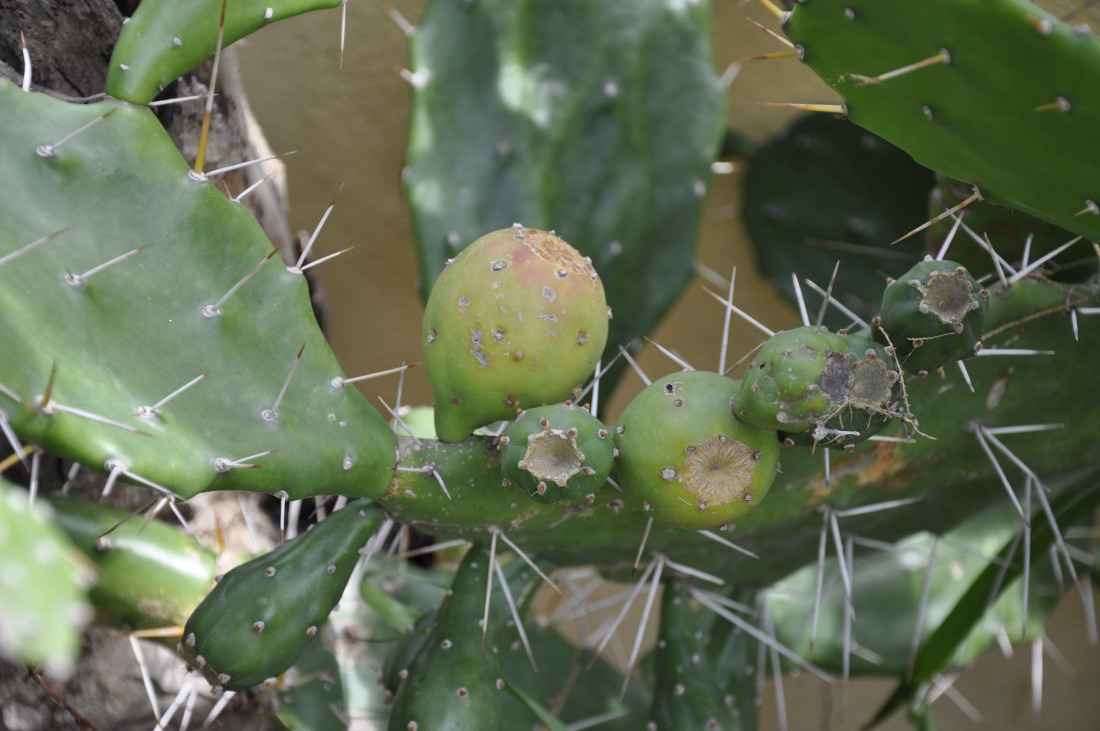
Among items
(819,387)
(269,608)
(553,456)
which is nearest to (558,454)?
(553,456)

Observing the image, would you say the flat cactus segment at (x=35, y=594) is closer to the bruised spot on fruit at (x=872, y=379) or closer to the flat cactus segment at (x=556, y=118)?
the bruised spot on fruit at (x=872, y=379)

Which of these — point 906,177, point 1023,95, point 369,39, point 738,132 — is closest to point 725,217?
point 738,132

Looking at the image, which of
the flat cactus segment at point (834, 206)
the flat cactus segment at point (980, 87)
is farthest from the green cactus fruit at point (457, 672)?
the flat cactus segment at point (834, 206)

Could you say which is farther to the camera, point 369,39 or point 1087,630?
point 1087,630

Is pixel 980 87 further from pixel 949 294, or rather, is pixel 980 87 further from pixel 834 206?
pixel 834 206

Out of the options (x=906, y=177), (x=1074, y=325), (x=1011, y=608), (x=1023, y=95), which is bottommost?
(x=1011, y=608)

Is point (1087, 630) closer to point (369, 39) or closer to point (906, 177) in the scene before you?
point (906, 177)

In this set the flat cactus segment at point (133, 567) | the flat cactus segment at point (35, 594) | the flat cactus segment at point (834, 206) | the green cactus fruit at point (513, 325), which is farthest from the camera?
the flat cactus segment at point (834, 206)
